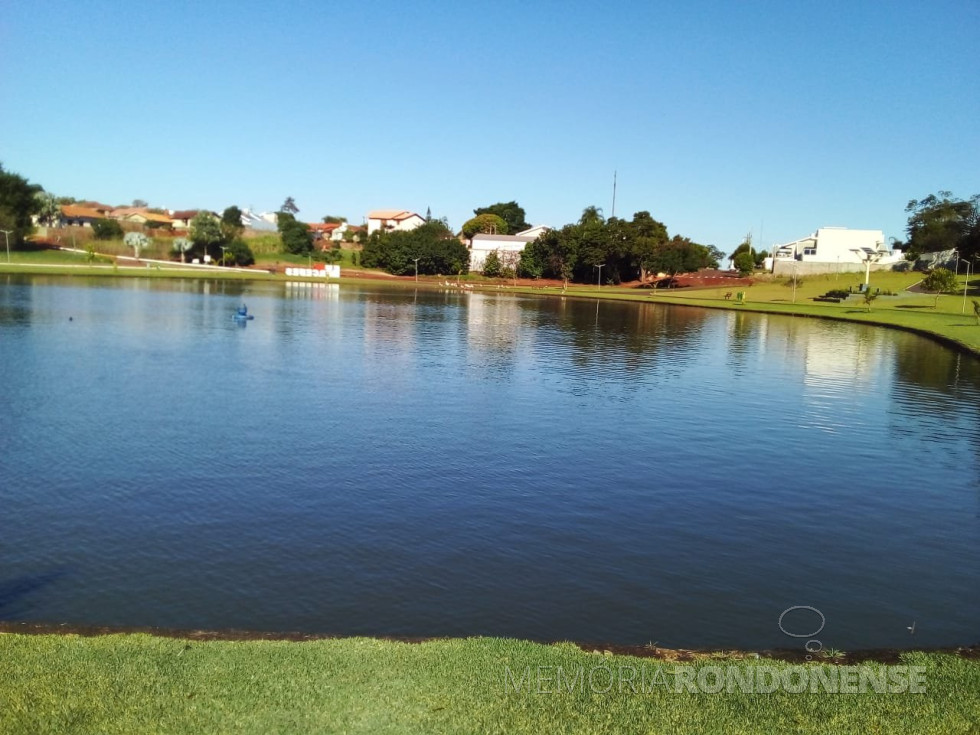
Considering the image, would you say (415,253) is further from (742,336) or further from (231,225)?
(742,336)

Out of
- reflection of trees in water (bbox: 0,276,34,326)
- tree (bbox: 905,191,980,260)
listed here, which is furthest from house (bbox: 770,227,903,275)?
reflection of trees in water (bbox: 0,276,34,326)

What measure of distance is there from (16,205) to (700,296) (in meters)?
78.5

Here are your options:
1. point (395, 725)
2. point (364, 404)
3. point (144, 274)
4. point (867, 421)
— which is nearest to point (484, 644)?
point (395, 725)

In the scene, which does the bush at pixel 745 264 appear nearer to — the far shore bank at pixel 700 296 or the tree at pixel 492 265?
the far shore bank at pixel 700 296

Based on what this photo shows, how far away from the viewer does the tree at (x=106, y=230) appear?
106062mm

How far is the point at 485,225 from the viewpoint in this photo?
447 ft

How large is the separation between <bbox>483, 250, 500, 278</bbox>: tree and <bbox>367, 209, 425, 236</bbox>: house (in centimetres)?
3531

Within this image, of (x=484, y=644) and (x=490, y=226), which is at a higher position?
(x=490, y=226)

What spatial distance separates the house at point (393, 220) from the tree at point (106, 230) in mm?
45378

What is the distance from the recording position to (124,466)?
13.6 metres

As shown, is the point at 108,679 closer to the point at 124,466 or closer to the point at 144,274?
the point at 124,466

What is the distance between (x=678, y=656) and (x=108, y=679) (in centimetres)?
446

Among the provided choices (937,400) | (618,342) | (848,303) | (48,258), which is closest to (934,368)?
(937,400)

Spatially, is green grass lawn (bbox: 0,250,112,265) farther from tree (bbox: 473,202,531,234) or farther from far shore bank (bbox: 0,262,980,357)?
tree (bbox: 473,202,531,234)
